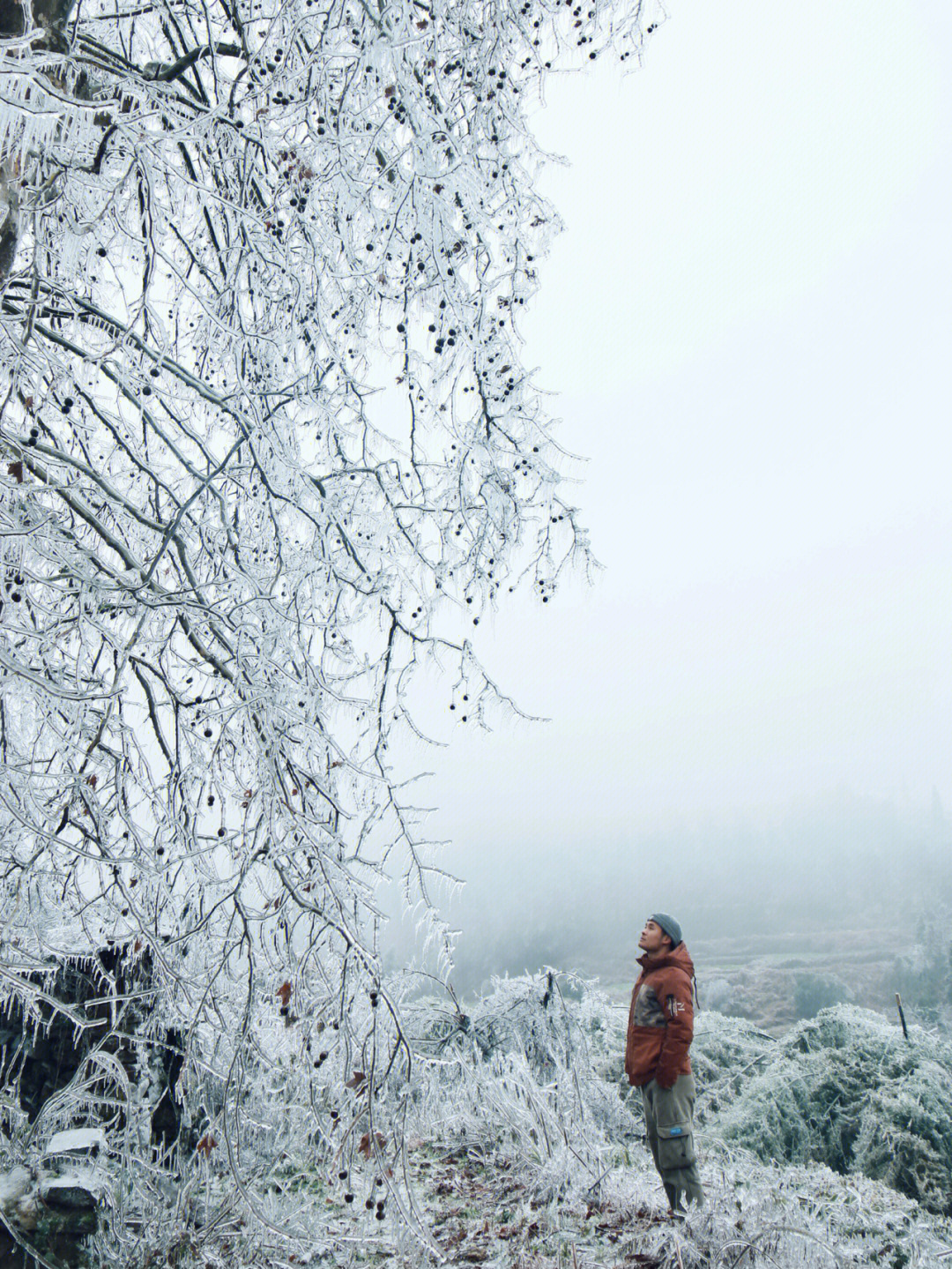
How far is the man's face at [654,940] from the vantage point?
12.2 feet

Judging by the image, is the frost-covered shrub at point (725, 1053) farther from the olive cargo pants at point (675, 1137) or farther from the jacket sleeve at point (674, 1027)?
the jacket sleeve at point (674, 1027)

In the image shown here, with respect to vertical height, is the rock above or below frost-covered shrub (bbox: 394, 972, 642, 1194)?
above

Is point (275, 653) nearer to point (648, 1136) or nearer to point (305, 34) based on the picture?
point (305, 34)

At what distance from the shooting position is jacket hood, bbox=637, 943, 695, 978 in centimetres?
368

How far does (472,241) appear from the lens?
8.98ft

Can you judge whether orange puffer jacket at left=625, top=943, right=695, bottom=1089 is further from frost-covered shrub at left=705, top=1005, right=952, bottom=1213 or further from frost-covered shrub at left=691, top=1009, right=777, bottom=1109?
frost-covered shrub at left=691, top=1009, right=777, bottom=1109

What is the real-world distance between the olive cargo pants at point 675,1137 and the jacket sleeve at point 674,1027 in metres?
0.07

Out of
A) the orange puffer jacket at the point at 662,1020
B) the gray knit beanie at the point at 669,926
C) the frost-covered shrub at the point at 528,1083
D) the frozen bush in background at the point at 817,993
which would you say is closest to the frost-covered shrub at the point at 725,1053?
Result: the frost-covered shrub at the point at 528,1083

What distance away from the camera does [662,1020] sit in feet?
12.0

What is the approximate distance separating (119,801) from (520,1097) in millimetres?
3860

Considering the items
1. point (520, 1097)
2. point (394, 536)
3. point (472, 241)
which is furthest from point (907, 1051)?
point (472, 241)

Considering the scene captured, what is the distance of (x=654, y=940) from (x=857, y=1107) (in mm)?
3875

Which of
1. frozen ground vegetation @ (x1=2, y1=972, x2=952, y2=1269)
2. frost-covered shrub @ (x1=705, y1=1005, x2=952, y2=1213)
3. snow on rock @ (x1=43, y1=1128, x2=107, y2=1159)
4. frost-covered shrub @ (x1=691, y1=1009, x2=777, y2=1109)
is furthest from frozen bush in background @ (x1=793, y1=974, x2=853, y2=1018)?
snow on rock @ (x1=43, y1=1128, x2=107, y2=1159)

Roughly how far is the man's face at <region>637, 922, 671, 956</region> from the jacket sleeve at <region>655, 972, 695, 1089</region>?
14 cm
